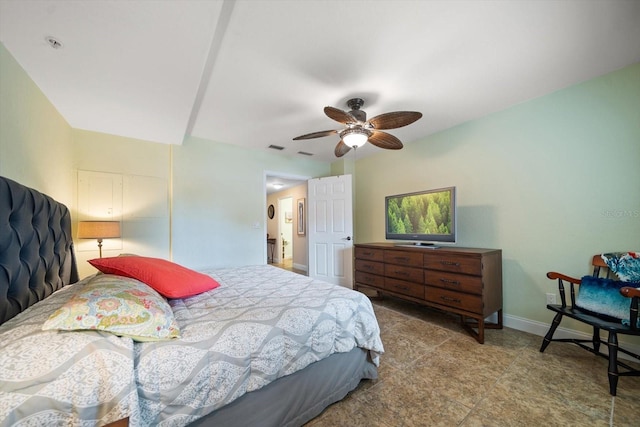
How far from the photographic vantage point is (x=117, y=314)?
893 millimetres

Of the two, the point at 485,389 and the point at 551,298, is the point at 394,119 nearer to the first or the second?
the point at 485,389

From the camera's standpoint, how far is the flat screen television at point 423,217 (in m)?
2.65

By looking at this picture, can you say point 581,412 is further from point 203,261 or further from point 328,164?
point 328,164

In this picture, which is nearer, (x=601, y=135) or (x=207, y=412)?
(x=207, y=412)

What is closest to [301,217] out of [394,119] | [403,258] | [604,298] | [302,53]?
[403,258]

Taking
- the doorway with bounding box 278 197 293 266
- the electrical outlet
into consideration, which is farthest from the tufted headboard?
the doorway with bounding box 278 197 293 266

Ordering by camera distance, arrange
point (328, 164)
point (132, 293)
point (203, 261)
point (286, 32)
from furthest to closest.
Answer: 1. point (328, 164)
2. point (203, 261)
3. point (286, 32)
4. point (132, 293)

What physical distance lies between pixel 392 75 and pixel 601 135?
191 centimetres

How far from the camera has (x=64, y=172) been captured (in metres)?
2.35

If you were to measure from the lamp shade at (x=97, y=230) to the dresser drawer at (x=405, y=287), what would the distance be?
322 centimetres

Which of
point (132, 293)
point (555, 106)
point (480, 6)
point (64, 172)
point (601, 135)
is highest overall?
point (480, 6)

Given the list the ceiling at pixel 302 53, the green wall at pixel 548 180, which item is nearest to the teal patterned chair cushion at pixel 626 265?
the green wall at pixel 548 180

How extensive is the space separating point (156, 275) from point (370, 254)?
2.57 m

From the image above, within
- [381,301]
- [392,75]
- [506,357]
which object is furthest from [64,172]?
[506,357]
